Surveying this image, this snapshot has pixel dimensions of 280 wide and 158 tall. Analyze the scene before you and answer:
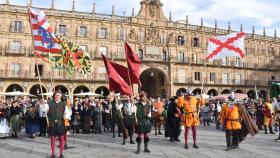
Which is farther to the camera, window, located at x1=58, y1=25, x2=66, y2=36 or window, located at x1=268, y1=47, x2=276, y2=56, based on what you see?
window, located at x1=268, y1=47, x2=276, y2=56

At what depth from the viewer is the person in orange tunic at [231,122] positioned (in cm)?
909

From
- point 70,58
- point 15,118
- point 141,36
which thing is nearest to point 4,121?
point 15,118

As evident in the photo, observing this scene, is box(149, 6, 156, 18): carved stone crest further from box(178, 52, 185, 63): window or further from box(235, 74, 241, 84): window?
box(235, 74, 241, 84): window

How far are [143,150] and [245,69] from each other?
135 ft

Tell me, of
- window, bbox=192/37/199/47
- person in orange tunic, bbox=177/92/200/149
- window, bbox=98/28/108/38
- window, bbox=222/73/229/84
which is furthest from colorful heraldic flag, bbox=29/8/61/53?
window, bbox=222/73/229/84

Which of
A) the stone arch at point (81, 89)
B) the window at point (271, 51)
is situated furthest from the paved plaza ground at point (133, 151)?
the window at point (271, 51)

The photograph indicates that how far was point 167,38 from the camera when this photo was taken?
41.5 meters

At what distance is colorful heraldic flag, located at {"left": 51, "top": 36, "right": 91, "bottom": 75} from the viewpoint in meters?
14.1

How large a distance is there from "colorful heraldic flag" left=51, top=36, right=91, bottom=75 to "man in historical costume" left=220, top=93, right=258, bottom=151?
7.77 meters

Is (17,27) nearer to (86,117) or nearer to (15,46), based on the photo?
(15,46)

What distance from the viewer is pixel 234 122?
913 centimetres

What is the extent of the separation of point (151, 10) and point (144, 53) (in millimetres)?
6237

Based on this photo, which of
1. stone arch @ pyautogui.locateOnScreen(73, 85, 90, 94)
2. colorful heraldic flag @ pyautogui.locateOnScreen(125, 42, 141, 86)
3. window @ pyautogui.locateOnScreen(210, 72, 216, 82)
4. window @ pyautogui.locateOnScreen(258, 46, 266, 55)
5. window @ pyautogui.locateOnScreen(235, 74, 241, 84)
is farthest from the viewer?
window @ pyautogui.locateOnScreen(258, 46, 266, 55)

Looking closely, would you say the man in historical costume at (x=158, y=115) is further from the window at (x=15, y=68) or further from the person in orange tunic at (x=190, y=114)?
the window at (x=15, y=68)
